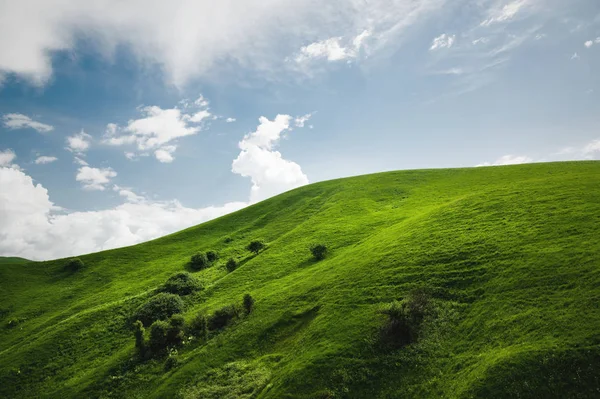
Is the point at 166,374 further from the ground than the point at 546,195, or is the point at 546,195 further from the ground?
the point at 546,195

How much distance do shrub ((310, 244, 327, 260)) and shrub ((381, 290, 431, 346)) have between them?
24.2m

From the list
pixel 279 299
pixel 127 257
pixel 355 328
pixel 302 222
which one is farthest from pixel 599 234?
pixel 127 257

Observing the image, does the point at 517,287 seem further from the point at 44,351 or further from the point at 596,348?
the point at 44,351

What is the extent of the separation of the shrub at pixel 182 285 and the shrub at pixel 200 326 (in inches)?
588

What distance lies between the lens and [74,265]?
266 feet

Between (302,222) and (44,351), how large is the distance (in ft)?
174

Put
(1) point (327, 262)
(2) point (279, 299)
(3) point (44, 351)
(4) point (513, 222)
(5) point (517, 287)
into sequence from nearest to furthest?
(5) point (517, 287), (4) point (513, 222), (2) point (279, 299), (3) point (44, 351), (1) point (327, 262)

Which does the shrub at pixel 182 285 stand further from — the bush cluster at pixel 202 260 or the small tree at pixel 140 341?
the small tree at pixel 140 341

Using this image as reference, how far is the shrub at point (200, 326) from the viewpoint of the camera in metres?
41.1

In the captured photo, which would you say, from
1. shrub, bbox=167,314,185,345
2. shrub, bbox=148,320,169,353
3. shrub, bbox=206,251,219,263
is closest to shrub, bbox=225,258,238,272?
shrub, bbox=206,251,219,263

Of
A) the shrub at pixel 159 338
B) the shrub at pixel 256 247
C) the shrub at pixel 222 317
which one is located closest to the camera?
the shrub at pixel 159 338

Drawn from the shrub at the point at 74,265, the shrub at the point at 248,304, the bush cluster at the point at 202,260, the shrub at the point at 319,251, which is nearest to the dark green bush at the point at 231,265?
the bush cluster at the point at 202,260

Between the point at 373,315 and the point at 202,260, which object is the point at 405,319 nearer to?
the point at 373,315

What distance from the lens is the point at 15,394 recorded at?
132 ft
